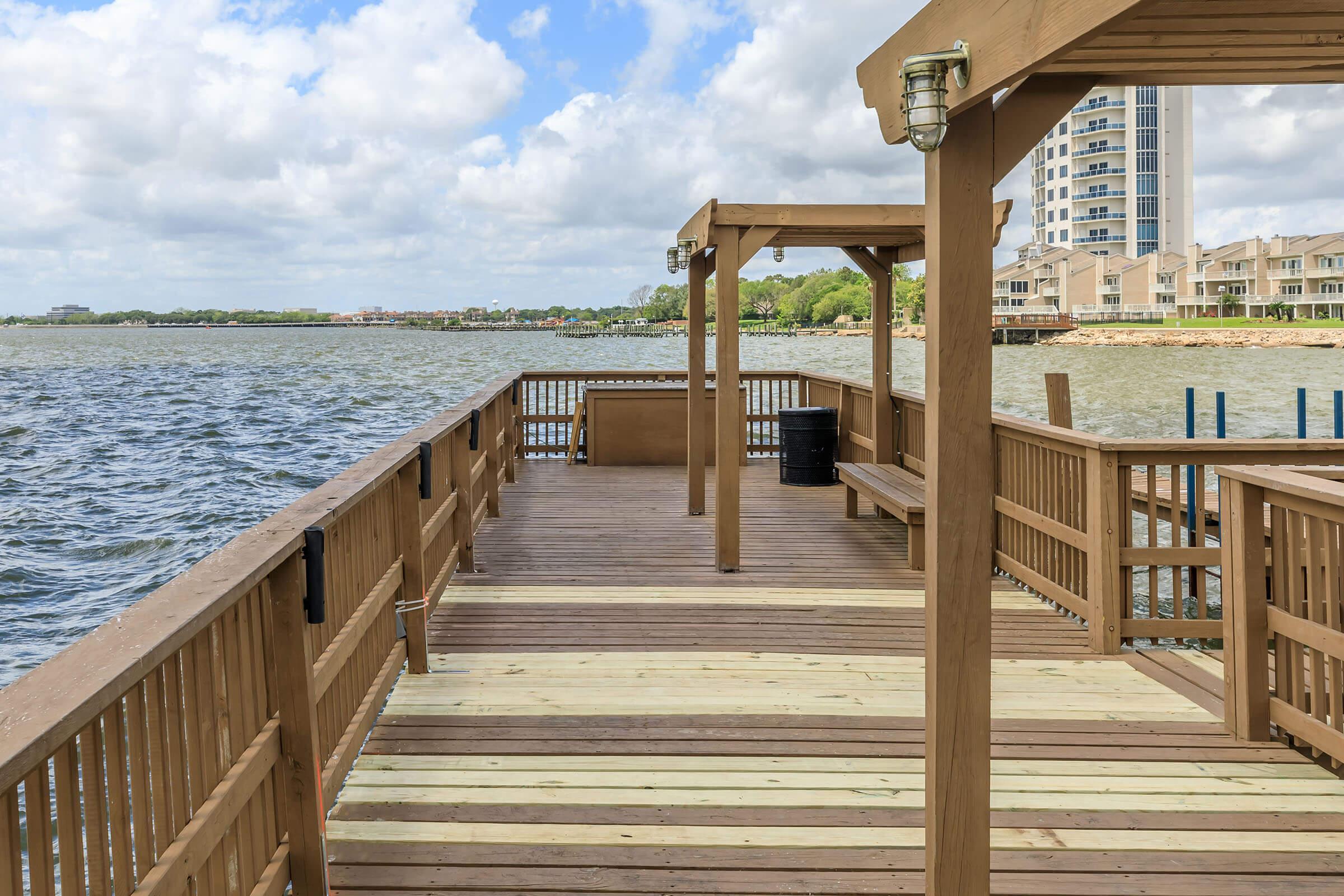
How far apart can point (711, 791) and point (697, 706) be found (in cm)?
78

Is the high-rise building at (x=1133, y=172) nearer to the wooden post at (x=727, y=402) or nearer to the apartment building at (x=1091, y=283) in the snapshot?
the apartment building at (x=1091, y=283)

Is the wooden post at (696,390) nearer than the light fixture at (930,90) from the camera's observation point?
No

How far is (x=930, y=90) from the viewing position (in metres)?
2.04

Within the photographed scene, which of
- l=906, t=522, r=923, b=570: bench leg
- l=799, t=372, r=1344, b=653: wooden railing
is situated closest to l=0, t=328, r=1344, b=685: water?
l=906, t=522, r=923, b=570: bench leg

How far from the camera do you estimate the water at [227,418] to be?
13.5m

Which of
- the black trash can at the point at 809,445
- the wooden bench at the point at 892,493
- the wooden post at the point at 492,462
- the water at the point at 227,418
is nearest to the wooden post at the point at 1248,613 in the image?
the wooden bench at the point at 892,493

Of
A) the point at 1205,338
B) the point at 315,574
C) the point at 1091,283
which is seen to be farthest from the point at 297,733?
the point at 1091,283

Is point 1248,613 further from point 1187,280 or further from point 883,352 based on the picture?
point 1187,280

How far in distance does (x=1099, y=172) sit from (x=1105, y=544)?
10919 centimetres

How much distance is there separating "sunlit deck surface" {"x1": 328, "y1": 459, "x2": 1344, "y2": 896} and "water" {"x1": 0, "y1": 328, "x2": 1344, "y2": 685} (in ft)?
21.3

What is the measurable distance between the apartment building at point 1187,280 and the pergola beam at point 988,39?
82.1 m

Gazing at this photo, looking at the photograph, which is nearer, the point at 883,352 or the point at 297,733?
the point at 297,733

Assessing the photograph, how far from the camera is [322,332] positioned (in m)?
190

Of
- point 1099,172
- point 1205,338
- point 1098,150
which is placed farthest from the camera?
point 1099,172
